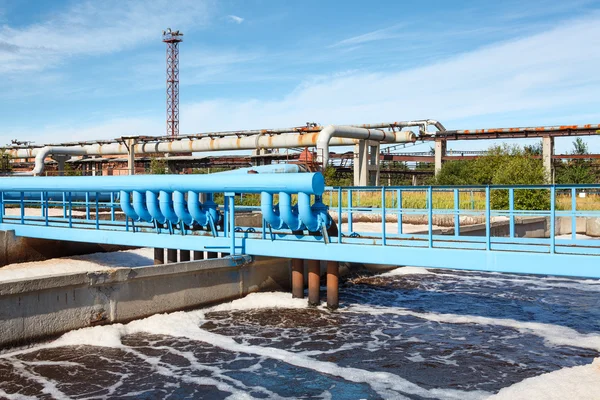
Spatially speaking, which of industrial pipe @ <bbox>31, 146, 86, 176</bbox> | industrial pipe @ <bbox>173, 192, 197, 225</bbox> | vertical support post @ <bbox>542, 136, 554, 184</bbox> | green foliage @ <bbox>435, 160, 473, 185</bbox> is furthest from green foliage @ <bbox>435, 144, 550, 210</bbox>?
industrial pipe @ <bbox>31, 146, 86, 176</bbox>

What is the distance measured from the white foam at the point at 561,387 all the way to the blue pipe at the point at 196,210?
7012mm

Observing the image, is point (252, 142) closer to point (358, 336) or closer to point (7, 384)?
point (358, 336)

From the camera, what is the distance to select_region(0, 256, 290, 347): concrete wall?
999 centimetres

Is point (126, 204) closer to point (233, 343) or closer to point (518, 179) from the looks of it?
point (233, 343)

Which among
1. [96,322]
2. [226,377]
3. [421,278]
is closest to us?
[226,377]

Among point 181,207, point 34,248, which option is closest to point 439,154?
point 34,248

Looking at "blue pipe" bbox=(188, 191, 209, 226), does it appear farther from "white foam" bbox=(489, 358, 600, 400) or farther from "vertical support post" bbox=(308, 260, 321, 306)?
"white foam" bbox=(489, 358, 600, 400)

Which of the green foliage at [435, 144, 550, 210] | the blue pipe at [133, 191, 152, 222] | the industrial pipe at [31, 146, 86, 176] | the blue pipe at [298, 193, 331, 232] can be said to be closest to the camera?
the blue pipe at [298, 193, 331, 232]

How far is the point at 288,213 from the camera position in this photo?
36.0ft

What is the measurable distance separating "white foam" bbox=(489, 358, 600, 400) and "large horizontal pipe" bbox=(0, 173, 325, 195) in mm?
4708

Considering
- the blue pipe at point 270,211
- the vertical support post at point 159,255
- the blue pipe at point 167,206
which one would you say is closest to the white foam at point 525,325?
the blue pipe at point 270,211

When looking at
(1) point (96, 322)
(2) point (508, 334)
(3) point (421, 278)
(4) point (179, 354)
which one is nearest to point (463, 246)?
(2) point (508, 334)

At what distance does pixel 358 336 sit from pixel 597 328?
4.98m

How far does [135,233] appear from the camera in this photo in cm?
1321
